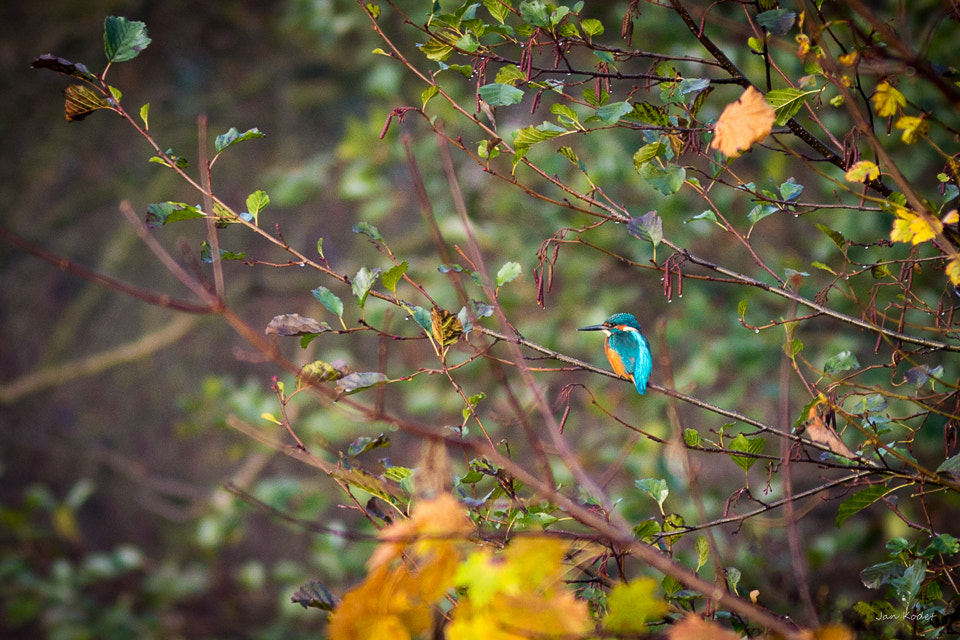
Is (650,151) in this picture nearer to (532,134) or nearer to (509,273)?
(532,134)

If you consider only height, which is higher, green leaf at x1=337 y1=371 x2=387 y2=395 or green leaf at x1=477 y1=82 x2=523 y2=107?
green leaf at x1=477 y1=82 x2=523 y2=107

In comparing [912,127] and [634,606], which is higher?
[912,127]

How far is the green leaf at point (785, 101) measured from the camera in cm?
95

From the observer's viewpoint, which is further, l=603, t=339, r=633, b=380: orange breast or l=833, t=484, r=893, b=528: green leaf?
l=603, t=339, r=633, b=380: orange breast

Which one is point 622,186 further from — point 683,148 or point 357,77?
point 683,148

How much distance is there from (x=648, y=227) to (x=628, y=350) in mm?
848

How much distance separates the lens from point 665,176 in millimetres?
1025

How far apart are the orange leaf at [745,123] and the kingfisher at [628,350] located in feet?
2.80

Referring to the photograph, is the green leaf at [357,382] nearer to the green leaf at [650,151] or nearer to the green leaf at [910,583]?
the green leaf at [650,151]

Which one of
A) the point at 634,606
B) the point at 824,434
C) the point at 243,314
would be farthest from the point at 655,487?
the point at 243,314

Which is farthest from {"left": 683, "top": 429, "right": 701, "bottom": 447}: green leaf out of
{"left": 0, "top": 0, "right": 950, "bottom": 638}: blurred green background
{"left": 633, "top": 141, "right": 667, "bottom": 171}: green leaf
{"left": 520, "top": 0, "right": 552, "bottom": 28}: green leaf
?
{"left": 0, "top": 0, "right": 950, "bottom": 638}: blurred green background

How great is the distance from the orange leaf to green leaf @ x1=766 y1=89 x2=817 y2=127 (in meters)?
0.14

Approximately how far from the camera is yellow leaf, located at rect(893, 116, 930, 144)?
0.85m

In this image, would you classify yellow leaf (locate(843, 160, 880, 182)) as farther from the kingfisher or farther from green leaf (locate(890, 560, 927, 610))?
the kingfisher
